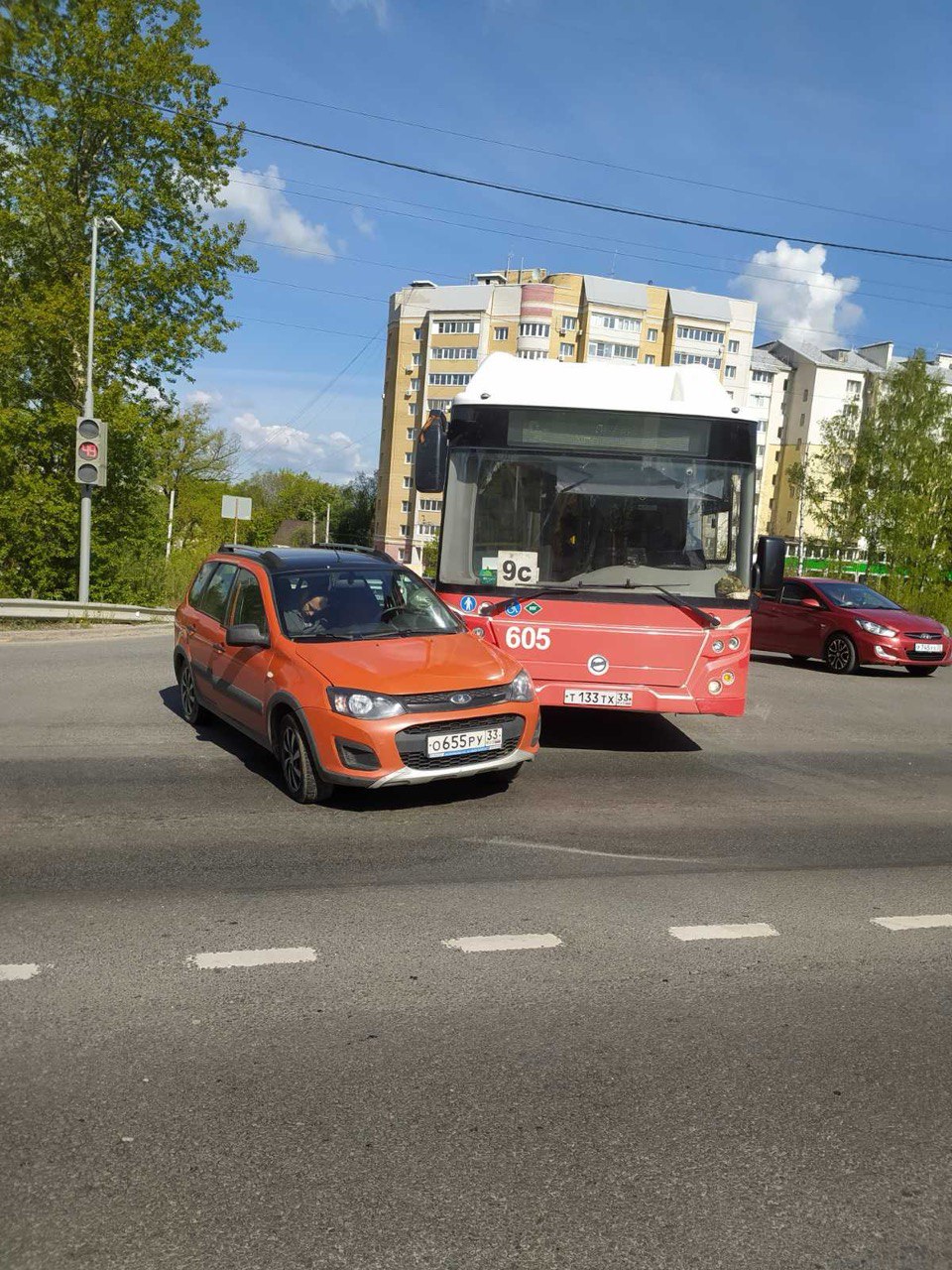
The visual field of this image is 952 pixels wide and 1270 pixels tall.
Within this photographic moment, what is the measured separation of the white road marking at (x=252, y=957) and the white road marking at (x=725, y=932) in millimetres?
1658

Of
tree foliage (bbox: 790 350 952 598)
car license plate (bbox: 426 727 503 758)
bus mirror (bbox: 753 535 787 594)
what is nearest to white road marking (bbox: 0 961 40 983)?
car license plate (bbox: 426 727 503 758)

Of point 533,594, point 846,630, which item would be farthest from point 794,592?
point 533,594

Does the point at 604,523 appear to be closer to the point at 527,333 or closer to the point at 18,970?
the point at 18,970

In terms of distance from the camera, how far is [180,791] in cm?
761

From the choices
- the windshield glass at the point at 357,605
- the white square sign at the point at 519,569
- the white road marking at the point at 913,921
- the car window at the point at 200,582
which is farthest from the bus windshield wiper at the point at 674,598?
the white road marking at the point at 913,921

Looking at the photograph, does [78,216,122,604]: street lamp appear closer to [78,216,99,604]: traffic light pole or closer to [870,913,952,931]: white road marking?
[78,216,99,604]: traffic light pole

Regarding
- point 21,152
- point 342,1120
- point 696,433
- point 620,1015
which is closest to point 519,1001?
point 620,1015

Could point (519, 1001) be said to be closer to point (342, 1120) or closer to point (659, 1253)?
point (342, 1120)

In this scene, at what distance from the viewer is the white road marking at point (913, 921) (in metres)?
5.36

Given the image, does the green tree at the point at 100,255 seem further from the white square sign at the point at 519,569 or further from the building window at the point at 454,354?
the building window at the point at 454,354

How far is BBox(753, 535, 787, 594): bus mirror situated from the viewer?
9.36 metres

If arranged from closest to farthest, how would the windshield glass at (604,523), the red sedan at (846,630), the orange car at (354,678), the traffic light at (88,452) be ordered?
1. the orange car at (354,678)
2. the windshield glass at (604,523)
3. the red sedan at (846,630)
4. the traffic light at (88,452)

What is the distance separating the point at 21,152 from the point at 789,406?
87.2 metres

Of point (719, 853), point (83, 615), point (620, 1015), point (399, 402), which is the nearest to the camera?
point (620, 1015)
